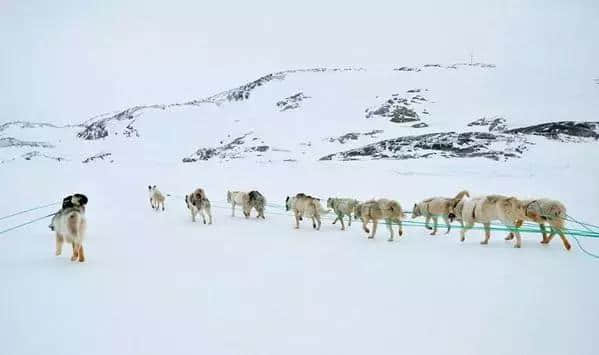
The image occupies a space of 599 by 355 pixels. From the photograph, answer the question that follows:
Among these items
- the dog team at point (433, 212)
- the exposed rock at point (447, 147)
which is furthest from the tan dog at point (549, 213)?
the exposed rock at point (447, 147)

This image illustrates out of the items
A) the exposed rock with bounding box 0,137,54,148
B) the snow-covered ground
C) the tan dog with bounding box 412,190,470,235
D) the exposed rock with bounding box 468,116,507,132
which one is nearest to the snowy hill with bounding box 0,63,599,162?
the exposed rock with bounding box 468,116,507,132

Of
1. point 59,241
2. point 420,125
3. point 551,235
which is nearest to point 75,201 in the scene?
point 59,241

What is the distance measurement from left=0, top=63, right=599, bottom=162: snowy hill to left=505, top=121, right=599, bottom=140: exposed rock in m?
0.13

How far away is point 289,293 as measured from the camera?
5074 mm

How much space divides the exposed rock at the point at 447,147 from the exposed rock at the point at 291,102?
2508cm

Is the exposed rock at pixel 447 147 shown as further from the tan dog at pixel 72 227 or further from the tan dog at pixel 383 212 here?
the tan dog at pixel 72 227

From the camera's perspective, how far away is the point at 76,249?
6.69 meters

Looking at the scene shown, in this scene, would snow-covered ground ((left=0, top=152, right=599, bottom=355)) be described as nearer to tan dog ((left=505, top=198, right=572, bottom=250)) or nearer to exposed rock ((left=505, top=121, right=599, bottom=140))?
tan dog ((left=505, top=198, right=572, bottom=250))

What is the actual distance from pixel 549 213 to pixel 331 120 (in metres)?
42.4

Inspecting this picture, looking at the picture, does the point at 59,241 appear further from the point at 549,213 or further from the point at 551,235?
the point at 551,235

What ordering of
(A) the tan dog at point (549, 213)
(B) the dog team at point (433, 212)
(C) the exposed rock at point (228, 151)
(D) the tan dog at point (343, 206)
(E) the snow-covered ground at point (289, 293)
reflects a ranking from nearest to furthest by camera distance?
(E) the snow-covered ground at point (289, 293) < (B) the dog team at point (433, 212) < (A) the tan dog at point (549, 213) < (D) the tan dog at point (343, 206) < (C) the exposed rock at point (228, 151)

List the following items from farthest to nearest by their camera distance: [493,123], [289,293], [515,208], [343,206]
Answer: [493,123] < [343,206] < [515,208] < [289,293]

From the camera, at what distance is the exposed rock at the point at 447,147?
2517 cm

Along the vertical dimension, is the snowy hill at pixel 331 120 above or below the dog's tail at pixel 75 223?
above
